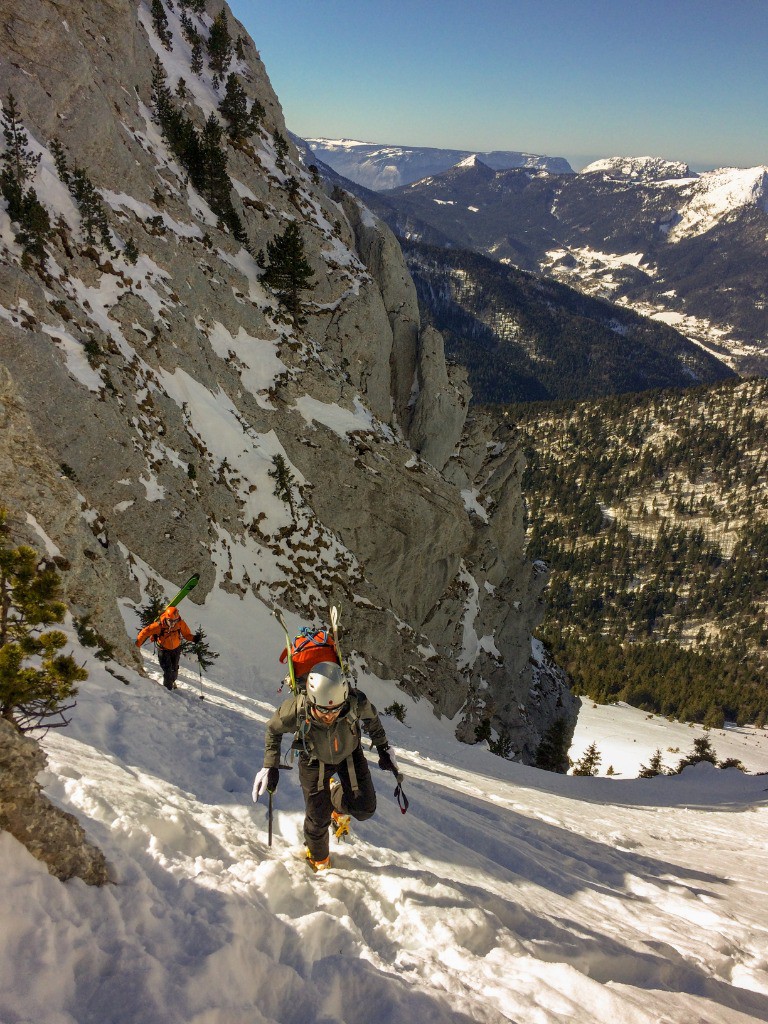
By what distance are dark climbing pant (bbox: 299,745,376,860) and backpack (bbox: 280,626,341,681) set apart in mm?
1058

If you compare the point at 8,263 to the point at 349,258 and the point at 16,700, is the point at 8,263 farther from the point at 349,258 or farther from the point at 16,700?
the point at 349,258

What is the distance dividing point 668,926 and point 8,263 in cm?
2704

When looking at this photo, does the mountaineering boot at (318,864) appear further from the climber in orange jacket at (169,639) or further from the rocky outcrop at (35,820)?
the climber in orange jacket at (169,639)

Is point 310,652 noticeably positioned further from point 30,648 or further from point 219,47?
point 219,47

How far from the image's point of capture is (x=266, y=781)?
6.69 m

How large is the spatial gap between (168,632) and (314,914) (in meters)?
9.21

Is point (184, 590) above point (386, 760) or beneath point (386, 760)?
above

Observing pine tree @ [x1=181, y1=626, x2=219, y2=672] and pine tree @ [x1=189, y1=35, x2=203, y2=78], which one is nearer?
pine tree @ [x1=181, y1=626, x2=219, y2=672]

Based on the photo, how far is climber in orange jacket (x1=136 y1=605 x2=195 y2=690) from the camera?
12.9m

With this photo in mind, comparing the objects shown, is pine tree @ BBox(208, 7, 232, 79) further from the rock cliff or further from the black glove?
the black glove

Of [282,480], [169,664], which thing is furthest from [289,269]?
[169,664]

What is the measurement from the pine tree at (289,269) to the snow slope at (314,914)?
101ft

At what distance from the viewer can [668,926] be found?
26.0ft

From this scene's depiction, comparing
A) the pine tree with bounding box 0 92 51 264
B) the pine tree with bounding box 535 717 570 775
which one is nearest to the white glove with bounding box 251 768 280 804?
the pine tree with bounding box 0 92 51 264
